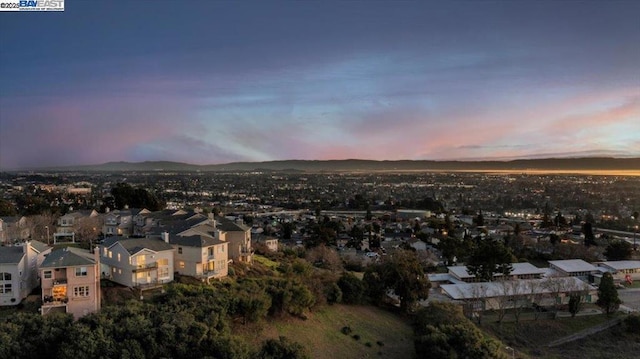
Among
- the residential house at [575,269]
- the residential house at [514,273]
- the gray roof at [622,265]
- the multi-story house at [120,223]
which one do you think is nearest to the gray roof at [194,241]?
the multi-story house at [120,223]

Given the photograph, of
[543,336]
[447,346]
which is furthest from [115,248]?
[543,336]

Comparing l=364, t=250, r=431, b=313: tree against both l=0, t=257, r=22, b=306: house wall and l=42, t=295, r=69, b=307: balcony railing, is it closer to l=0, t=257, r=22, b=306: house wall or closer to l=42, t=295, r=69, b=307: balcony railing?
l=42, t=295, r=69, b=307: balcony railing

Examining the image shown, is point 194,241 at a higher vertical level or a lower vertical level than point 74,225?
higher

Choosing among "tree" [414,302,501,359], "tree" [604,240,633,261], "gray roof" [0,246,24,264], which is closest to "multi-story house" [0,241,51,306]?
"gray roof" [0,246,24,264]

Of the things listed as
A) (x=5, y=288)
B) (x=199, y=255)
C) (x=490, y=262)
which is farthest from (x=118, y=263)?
(x=490, y=262)

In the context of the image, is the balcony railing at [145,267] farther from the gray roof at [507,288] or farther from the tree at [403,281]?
the gray roof at [507,288]

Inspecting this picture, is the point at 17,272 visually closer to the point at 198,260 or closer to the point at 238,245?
the point at 198,260
